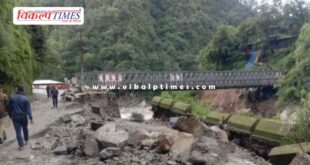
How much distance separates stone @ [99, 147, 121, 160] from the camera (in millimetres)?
9586

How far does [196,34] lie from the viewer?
102562 mm

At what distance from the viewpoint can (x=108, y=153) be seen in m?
9.67

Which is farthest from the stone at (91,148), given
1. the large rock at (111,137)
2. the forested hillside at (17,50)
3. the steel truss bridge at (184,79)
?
Answer: the steel truss bridge at (184,79)

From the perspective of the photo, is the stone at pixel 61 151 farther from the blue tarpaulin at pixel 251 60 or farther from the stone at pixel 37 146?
the blue tarpaulin at pixel 251 60

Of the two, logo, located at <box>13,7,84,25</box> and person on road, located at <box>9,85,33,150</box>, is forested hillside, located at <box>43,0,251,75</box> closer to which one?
logo, located at <box>13,7,84,25</box>

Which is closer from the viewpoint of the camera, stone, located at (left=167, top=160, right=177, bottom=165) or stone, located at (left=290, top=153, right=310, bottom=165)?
stone, located at (left=290, top=153, right=310, bottom=165)

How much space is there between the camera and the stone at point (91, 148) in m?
10.0

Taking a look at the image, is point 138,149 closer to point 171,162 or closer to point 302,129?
point 171,162

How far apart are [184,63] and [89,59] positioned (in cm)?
2206

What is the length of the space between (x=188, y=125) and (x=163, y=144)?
11.7ft

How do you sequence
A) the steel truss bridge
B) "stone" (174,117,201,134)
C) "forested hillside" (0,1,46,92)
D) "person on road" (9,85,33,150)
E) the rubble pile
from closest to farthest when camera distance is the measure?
the rubble pile
"person on road" (9,85,33,150)
"stone" (174,117,201,134)
"forested hillside" (0,1,46,92)
the steel truss bridge

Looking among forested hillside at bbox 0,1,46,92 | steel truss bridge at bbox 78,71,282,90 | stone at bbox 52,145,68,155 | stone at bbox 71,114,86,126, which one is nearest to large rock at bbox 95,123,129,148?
stone at bbox 52,145,68,155

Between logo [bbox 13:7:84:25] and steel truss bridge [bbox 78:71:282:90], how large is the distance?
91.1ft

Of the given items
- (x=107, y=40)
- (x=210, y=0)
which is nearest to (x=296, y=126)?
(x=107, y=40)
